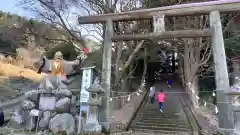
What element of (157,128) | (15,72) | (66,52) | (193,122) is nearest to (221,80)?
(193,122)

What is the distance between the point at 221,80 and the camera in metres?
8.98

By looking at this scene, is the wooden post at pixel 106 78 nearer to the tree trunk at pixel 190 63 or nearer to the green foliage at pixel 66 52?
the tree trunk at pixel 190 63

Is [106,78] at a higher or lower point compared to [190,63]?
lower

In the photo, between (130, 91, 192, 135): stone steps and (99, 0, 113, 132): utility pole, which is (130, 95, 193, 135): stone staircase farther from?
(99, 0, 113, 132): utility pole

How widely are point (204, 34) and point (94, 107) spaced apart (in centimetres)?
547

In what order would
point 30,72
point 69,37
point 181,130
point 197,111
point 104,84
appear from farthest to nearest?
point 30,72 < point 69,37 < point 197,111 < point 181,130 < point 104,84

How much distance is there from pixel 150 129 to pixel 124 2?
9530 millimetres

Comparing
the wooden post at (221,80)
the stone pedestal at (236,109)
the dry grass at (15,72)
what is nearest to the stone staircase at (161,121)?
the wooden post at (221,80)

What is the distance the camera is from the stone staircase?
11.7 m

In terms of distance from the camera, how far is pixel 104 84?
1062 centimetres

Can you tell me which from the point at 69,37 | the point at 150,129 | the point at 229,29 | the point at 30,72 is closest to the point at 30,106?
the point at 150,129

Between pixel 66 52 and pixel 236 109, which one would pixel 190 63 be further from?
pixel 66 52

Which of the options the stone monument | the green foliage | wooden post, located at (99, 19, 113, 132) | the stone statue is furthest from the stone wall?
the green foliage

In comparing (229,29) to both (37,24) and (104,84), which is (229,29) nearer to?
(104,84)
